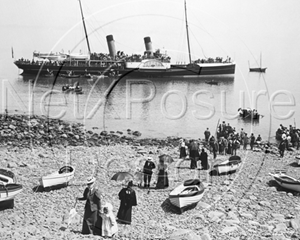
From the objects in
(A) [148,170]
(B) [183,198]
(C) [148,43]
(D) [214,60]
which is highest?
(C) [148,43]

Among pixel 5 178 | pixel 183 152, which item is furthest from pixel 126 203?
pixel 183 152

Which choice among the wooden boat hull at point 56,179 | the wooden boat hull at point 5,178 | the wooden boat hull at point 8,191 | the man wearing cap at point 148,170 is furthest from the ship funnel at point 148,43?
the wooden boat hull at point 8,191

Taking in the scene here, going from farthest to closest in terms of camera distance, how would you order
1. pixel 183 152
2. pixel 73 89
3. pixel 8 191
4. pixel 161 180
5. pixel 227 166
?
pixel 73 89, pixel 183 152, pixel 227 166, pixel 161 180, pixel 8 191

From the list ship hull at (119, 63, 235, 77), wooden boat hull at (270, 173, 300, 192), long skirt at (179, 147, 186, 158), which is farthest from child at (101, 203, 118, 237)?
ship hull at (119, 63, 235, 77)

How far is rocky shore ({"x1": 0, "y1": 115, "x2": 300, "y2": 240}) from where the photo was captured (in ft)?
24.2

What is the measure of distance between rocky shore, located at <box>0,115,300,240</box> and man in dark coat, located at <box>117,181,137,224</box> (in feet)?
0.67

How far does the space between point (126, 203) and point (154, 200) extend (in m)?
1.45

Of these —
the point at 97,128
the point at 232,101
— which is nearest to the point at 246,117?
the point at 232,101

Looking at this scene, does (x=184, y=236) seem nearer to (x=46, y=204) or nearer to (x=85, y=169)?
(x=46, y=204)

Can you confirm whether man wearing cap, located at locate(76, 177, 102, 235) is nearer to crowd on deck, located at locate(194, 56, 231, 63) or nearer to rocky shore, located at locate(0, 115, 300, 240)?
rocky shore, located at locate(0, 115, 300, 240)

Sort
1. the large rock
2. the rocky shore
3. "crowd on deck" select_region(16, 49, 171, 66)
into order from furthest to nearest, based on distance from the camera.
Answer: "crowd on deck" select_region(16, 49, 171, 66) < the rocky shore < the large rock

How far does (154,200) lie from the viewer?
8.65 m

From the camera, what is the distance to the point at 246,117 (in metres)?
26.0

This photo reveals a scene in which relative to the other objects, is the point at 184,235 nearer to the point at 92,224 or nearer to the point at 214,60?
the point at 92,224
